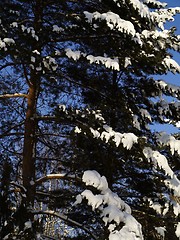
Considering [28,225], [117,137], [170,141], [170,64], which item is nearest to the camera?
[28,225]

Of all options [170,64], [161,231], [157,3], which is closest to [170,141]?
[170,64]

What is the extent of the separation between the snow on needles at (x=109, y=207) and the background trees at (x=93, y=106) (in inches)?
30.5

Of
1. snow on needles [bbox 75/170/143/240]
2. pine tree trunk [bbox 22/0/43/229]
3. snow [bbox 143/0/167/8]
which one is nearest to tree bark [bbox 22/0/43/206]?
pine tree trunk [bbox 22/0/43/229]

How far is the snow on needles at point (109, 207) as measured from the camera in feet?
18.3

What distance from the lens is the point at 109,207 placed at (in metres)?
5.87

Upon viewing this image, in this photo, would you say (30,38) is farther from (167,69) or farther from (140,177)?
(140,177)

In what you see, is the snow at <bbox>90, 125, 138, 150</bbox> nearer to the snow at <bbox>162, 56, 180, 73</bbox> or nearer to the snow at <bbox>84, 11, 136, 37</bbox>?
the snow at <bbox>84, 11, 136, 37</bbox>

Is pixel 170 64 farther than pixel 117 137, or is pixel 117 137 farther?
pixel 170 64

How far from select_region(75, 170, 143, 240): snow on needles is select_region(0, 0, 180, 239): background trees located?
78 cm

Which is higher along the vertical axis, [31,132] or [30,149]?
[31,132]

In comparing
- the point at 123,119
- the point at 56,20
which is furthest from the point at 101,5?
the point at 123,119

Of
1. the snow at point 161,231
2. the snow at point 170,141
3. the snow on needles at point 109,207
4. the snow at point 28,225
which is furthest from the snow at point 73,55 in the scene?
the snow at point 161,231

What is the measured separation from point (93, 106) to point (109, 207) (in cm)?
328

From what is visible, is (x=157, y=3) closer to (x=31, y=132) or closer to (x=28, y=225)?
(x=31, y=132)
